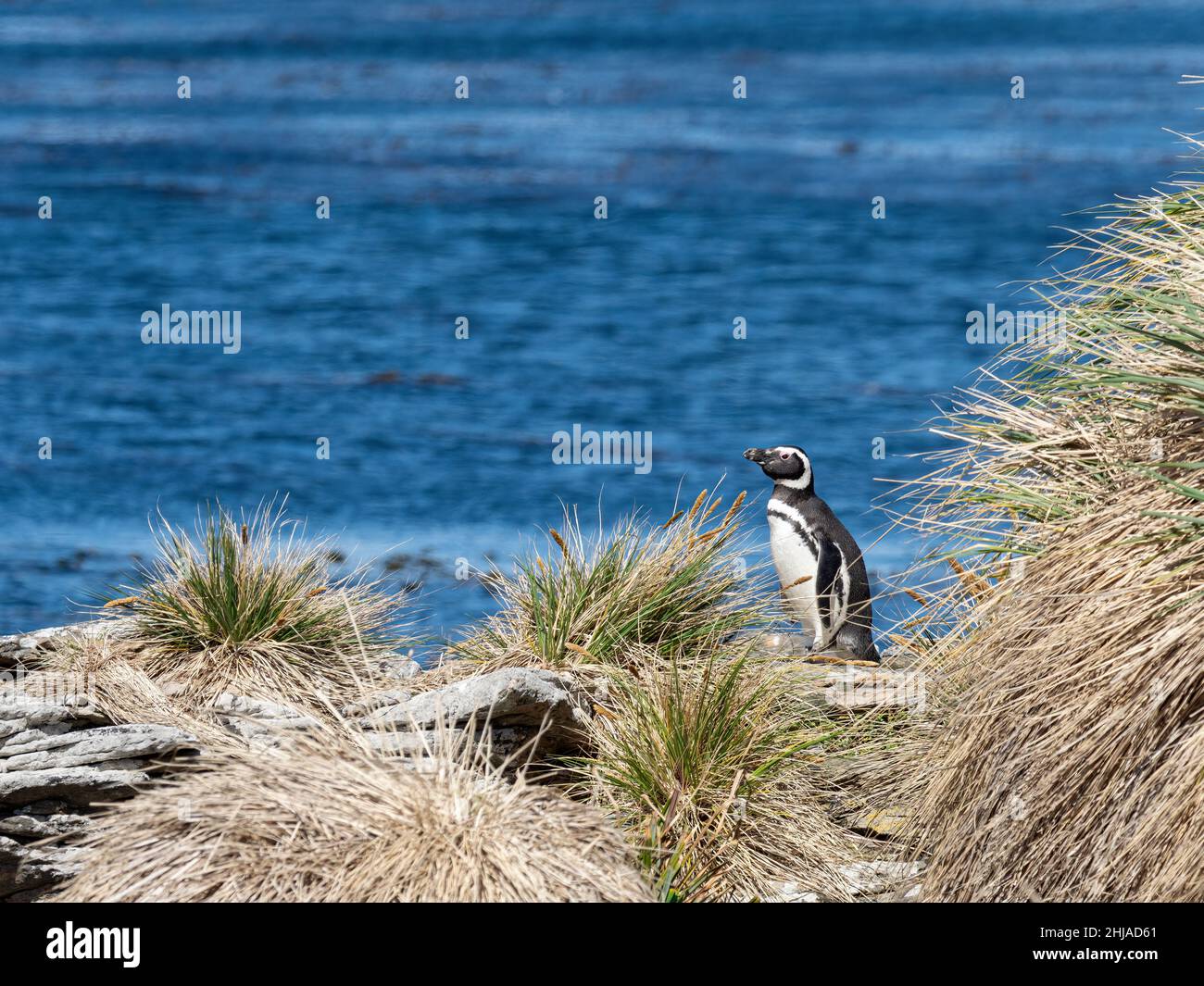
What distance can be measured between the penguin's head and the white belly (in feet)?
0.88

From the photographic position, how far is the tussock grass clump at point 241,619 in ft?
23.0

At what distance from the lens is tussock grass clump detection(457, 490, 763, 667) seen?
6922 mm

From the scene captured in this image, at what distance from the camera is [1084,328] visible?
596 centimetres

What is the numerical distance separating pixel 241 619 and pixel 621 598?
1.95 m

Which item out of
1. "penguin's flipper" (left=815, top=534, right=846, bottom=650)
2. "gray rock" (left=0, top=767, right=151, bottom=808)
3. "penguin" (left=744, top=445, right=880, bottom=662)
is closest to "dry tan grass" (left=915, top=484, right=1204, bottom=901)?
"penguin" (left=744, top=445, right=880, bottom=662)

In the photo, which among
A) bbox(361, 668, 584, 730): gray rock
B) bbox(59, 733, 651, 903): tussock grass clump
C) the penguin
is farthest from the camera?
the penguin

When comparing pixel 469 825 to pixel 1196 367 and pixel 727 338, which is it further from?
pixel 727 338

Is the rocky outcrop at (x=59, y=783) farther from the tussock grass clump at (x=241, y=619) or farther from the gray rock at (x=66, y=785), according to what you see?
the tussock grass clump at (x=241, y=619)

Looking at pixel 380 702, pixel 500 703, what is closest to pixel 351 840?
pixel 500 703

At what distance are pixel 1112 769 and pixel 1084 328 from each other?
2129 millimetres

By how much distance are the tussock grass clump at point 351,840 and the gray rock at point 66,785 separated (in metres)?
1.08

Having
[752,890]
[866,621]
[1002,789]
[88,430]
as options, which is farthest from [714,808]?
[88,430]

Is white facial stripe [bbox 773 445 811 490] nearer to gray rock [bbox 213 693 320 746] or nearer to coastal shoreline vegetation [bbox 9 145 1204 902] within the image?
coastal shoreline vegetation [bbox 9 145 1204 902]

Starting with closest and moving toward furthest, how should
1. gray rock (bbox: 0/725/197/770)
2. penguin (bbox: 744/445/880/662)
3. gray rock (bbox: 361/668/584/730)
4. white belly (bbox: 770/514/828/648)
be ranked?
gray rock (bbox: 0/725/197/770) < gray rock (bbox: 361/668/584/730) < penguin (bbox: 744/445/880/662) < white belly (bbox: 770/514/828/648)
